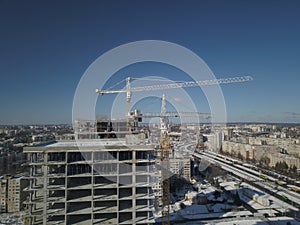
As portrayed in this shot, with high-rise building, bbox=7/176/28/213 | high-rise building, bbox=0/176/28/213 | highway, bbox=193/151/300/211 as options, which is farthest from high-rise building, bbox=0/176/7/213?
highway, bbox=193/151/300/211

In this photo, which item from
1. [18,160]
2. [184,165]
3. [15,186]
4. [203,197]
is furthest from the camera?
[184,165]

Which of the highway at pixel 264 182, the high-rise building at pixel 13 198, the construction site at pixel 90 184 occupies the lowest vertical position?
the highway at pixel 264 182

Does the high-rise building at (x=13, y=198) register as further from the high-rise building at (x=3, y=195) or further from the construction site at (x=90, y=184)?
the construction site at (x=90, y=184)

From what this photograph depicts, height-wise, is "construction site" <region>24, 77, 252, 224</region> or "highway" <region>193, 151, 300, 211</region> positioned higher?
"construction site" <region>24, 77, 252, 224</region>

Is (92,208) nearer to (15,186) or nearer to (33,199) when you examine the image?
(33,199)

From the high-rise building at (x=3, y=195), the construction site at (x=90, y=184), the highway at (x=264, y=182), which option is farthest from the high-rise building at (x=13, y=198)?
the highway at (x=264, y=182)

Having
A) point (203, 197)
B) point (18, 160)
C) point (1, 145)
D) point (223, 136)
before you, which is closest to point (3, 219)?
point (18, 160)

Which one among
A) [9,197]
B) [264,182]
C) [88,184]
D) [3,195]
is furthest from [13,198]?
[264,182]

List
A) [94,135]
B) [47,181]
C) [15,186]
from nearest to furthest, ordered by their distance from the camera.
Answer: [47,181], [94,135], [15,186]

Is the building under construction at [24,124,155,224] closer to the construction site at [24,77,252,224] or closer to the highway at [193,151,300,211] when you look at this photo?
the construction site at [24,77,252,224]
